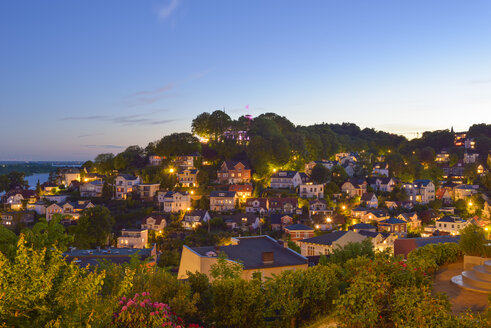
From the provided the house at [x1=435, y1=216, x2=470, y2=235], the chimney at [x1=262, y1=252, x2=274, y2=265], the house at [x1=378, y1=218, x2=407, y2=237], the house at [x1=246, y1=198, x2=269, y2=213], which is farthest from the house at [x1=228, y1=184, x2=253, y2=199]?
the chimney at [x1=262, y1=252, x2=274, y2=265]

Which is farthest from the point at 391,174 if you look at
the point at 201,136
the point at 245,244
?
the point at 245,244

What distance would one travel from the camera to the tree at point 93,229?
3903 centimetres

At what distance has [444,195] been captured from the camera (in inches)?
2188

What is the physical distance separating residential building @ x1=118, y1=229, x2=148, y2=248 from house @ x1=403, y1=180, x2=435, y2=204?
124 feet

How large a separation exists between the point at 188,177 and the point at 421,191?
3516 cm

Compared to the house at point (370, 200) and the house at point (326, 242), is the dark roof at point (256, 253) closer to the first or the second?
the house at point (326, 242)

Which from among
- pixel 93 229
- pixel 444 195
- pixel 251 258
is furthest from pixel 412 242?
pixel 444 195

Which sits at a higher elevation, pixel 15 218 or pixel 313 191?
pixel 313 191

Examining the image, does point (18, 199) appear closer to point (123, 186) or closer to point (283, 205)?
point (123, 186)

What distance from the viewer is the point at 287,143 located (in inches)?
2452

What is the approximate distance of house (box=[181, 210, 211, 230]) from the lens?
4338 centimetres

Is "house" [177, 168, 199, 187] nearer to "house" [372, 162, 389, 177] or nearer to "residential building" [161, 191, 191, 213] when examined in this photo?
"residential building" [161, 191, 191, 213]

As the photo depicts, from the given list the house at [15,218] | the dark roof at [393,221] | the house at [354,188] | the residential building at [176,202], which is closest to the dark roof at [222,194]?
the residential building at [176,202]

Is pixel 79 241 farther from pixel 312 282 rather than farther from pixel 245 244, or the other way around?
pixel 312 282
